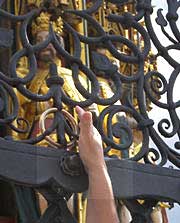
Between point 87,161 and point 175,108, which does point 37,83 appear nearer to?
point 175,108

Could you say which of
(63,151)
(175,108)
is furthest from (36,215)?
(63,151)

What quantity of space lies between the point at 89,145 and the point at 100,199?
24cm

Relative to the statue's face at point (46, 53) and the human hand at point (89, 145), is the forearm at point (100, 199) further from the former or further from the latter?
the statue's face at point (46, 53)

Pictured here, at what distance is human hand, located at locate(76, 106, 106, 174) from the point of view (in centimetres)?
370

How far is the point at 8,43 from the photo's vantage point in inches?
156

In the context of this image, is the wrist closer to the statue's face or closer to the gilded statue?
the gilded statue

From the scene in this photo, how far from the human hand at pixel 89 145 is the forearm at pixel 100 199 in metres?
0.04

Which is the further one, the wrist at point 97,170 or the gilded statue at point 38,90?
the gilded statue at point 38,90

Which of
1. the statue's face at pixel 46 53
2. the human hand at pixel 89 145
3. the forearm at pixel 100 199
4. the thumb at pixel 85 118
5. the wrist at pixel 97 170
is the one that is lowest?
the forearm at pixel 100 199

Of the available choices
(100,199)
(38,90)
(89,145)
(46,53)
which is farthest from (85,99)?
(46,53)

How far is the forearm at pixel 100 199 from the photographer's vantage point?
3533 millimetres

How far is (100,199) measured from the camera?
11.8 ft

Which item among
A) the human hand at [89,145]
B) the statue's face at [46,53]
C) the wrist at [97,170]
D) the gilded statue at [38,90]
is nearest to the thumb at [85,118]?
the human hand at [89,145]

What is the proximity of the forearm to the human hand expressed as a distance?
0.12ft
